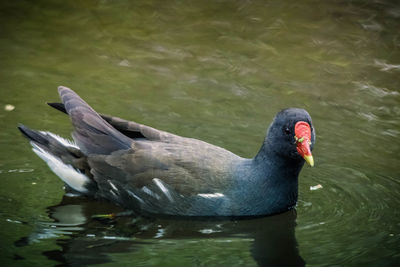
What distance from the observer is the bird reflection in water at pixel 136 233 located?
534 centimetres

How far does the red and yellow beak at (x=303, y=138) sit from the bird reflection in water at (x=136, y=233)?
64 cm

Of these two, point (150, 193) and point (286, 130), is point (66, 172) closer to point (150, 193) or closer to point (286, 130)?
point (150, 193)

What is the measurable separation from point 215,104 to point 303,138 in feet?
7.49

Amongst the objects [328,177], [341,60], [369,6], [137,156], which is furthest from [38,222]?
[369,6]

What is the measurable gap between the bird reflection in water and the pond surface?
0.05ft

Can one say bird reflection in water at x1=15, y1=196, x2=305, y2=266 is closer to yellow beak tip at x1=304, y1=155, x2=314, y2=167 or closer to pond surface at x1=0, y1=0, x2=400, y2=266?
pond surface at x1=0, y1=0, x2=400, y2=266

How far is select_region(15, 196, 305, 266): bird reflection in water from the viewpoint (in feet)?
17.5

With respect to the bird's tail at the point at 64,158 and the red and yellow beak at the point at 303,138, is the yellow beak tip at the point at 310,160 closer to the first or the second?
the red and yellow beak at the point at 303,138

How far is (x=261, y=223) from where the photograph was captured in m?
5.90

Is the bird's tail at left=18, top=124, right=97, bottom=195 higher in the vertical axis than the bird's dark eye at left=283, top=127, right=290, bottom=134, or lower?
lower

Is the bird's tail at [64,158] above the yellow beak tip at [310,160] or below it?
below

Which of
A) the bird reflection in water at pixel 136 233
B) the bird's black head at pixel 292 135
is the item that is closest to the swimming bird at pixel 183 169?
the bird's black head at pixel 292 135

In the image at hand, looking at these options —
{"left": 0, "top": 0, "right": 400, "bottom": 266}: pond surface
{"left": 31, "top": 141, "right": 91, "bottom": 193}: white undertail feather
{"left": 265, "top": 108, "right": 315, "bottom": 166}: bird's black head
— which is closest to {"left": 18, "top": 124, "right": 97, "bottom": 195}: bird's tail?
{"left": 31, "top": 141, "right": 91, "bottom": 193}: white undertail feather

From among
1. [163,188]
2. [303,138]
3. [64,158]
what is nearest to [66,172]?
[64,158]
